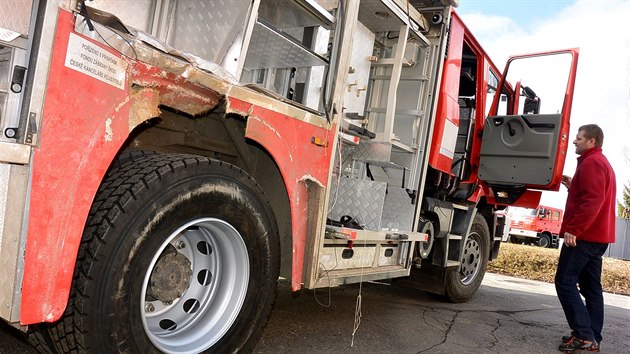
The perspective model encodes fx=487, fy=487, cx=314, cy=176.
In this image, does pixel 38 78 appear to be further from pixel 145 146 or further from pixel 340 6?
pixel 340 6

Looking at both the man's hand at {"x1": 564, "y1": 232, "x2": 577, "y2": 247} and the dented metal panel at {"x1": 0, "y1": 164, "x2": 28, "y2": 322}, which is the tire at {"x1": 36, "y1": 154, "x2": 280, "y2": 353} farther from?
the man's hand at {"x1": 564, "y1": 232, "x2": 577, "y2": 247}

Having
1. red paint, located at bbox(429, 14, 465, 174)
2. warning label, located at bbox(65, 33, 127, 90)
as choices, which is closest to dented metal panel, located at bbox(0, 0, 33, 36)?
warning label, located at bbox(65, 33, 127, 90)

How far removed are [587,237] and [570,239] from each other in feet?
0.47

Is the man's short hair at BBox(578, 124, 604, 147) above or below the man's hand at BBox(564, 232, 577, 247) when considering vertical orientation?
above

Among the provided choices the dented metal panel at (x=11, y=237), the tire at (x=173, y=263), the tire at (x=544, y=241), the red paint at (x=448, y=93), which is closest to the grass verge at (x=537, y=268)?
the red paint at (x=448, y=93)

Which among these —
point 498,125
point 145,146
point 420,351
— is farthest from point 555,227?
point 145,146

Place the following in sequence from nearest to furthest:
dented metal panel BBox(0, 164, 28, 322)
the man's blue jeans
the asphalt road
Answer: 1. dented metal panel BBox(0, 164, 28, 322)
2. the asphalt road
3. the man's blue jeans

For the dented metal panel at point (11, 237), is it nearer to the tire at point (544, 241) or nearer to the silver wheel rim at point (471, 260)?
the silver wheel rim at point (471, 260)

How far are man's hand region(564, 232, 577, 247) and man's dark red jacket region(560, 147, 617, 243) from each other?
0.11 ft

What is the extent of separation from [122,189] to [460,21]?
152 inches

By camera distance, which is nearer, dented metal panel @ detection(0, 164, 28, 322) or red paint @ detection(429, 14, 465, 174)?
dented metal panel @ detection(0, 164, 28, 322)

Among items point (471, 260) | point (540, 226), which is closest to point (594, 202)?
point (471, 260)

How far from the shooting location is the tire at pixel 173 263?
1.96 m

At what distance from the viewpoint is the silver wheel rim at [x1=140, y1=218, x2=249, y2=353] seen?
2.44 m
